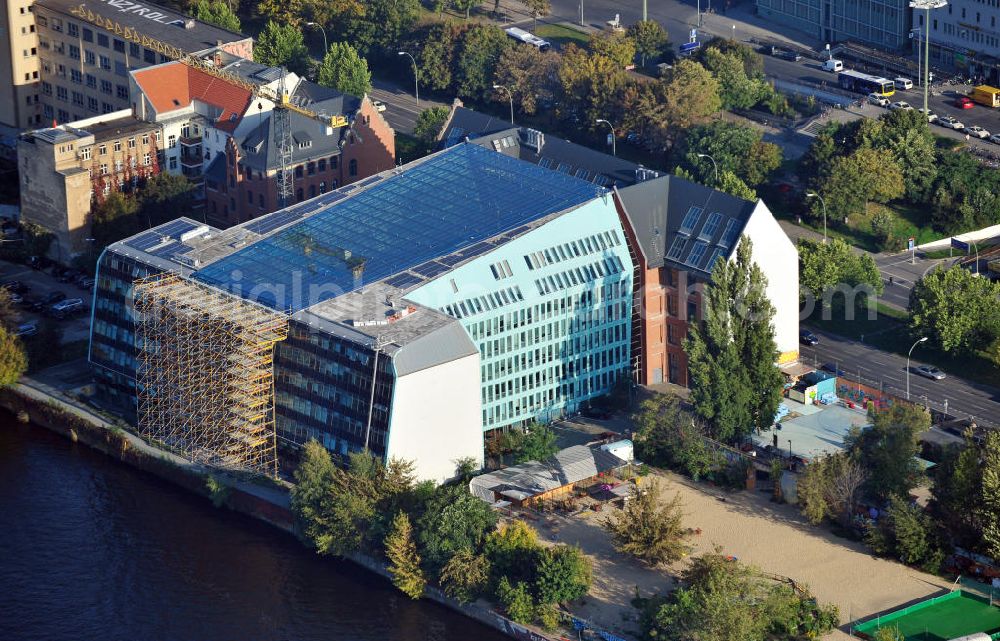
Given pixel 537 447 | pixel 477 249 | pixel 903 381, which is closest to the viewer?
pixel 537 447

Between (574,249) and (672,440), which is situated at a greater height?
(574,249)

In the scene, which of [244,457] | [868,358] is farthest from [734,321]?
[244,457]

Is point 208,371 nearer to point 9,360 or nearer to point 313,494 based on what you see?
point 313,494

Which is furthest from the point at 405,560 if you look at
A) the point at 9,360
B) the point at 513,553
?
the point at 9,360

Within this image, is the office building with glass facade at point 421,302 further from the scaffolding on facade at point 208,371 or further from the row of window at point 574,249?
the scaffolding on facade at point 208,371

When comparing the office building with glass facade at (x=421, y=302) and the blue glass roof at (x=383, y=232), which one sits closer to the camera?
the office building with glass facade at (x=421, y=302)

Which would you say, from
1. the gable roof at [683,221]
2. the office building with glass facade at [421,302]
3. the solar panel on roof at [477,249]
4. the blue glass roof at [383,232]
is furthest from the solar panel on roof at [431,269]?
the gable roof at [683,221]
